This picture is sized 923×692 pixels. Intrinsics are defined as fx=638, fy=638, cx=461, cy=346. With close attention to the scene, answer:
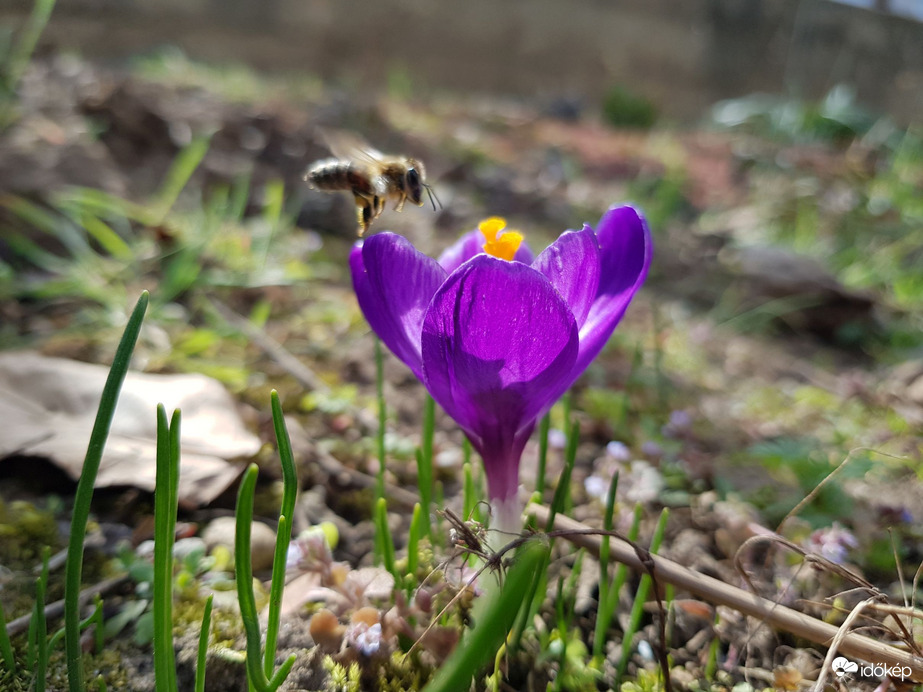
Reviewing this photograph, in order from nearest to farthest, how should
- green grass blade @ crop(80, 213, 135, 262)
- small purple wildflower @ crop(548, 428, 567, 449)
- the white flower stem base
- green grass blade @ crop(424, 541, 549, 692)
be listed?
green grass blade @ crop(424, 541, 549, 692)
the white flower stem base
small purple wildflower @ crop(548, 428, 567, 449)
green grass blade @ crop(80, 213, 135, 262)

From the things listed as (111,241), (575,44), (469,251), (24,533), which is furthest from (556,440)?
(575,44)

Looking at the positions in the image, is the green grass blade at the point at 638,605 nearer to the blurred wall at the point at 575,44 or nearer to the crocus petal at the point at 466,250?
the crocus petal at the point at 466,250

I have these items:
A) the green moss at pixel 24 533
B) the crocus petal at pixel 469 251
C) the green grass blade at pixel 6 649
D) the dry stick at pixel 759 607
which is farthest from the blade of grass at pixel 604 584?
the green moss at pixel 24 533

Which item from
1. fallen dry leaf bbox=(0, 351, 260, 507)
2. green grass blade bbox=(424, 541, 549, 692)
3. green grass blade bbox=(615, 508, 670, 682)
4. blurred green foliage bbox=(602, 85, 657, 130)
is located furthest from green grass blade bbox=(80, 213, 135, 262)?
blurred green foliage bbox=(602, 85, 657, 130)

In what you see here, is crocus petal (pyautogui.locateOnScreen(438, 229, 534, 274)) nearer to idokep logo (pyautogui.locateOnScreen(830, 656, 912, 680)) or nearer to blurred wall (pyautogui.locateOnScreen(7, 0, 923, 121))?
idokep logo (pyautogui.locateOnScreen(830, 656, 912, 680))

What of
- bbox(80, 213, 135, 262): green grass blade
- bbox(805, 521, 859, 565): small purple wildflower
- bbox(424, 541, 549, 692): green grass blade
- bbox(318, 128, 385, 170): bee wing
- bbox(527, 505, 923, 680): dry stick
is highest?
bbox(318, 128, 385, 170): bee wing

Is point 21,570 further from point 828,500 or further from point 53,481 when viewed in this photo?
point 828,500

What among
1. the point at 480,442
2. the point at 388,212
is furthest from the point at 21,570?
the point at 388,212
